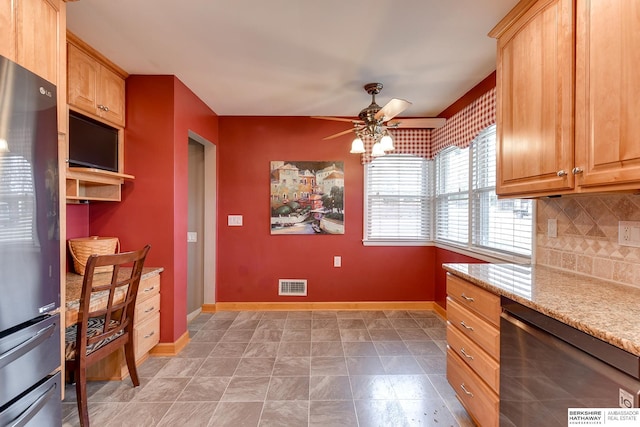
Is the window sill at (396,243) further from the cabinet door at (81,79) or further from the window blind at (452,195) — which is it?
the cabinet door at (81,79)

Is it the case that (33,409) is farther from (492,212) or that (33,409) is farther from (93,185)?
(492,212)

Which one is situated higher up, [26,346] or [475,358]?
[26,346]

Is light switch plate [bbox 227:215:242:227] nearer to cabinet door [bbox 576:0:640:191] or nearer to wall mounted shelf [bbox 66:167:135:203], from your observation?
wall mounted shelf [bbox 66:167:135:203]

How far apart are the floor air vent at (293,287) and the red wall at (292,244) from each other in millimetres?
67

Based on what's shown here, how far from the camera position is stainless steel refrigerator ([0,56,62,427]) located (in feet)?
3.48

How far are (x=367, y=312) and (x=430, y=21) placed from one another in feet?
10.1

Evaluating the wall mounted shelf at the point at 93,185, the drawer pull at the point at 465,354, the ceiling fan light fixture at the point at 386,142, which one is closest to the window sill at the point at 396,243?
the ceiling fan light fixture at the point at 386,142

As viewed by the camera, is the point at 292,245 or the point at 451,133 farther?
the point at 292,245

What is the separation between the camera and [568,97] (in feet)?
4.36

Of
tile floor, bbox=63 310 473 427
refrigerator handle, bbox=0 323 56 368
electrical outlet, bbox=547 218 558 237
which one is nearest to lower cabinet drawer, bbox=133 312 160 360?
tile floor, bbox=63 310 473 427

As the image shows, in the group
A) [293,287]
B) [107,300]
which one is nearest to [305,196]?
[293,287]

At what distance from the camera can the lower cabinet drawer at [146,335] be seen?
222cm

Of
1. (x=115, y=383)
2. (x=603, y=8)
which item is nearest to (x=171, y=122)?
(x=115, y=383)

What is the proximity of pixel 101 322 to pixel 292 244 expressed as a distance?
209cm
